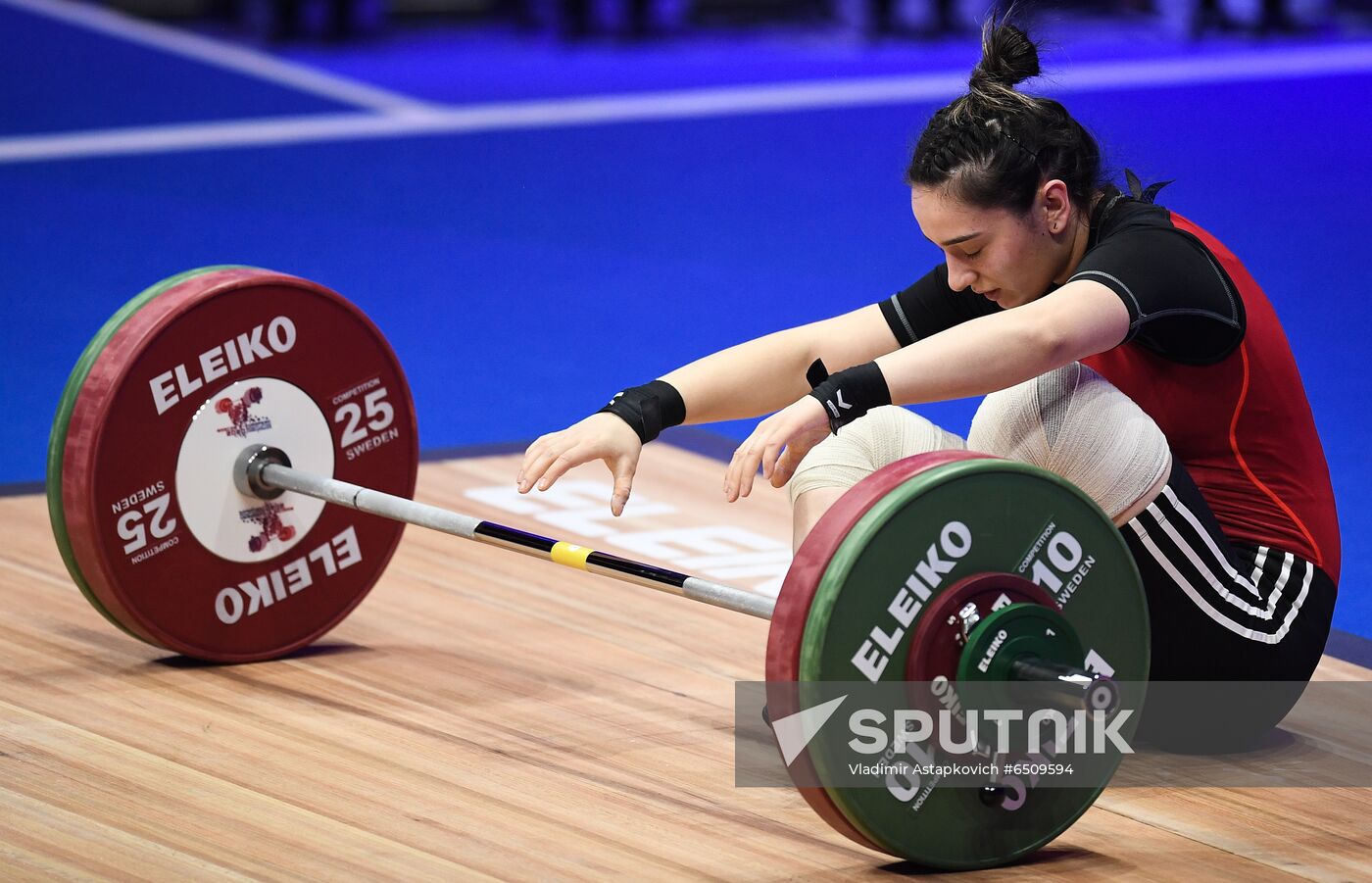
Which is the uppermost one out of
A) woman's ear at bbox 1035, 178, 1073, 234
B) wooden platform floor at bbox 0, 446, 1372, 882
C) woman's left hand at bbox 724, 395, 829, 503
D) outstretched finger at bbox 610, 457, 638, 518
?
woman's ear at bbox 1035, 178, 1073, 234

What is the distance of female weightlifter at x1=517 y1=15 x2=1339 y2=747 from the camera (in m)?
2.12

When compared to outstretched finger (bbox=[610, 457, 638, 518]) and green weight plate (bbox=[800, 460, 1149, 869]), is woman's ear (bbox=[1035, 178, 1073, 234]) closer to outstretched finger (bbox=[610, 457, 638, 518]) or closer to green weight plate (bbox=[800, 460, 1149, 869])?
green weight plate (bbox=[800, 460, 1149, 869])

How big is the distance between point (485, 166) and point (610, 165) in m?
0.51

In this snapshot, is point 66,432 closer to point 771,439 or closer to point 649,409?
point 649,409

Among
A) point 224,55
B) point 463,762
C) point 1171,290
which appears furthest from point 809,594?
point 224,55

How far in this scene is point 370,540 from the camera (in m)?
2.96

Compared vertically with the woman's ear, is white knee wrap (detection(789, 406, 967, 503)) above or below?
below

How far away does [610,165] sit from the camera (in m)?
7.77

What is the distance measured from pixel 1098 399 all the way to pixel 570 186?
5336mm

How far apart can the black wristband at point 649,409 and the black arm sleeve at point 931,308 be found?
1.14 ft

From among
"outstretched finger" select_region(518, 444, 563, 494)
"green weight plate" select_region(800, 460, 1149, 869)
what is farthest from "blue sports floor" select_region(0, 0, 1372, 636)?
"outstretched finger" select_region(518, 444, 563, 494)

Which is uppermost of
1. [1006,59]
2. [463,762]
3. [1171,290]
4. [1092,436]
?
[1006,59]

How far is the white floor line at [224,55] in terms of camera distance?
29.3 ft

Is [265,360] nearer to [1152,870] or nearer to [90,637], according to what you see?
[90,637]
